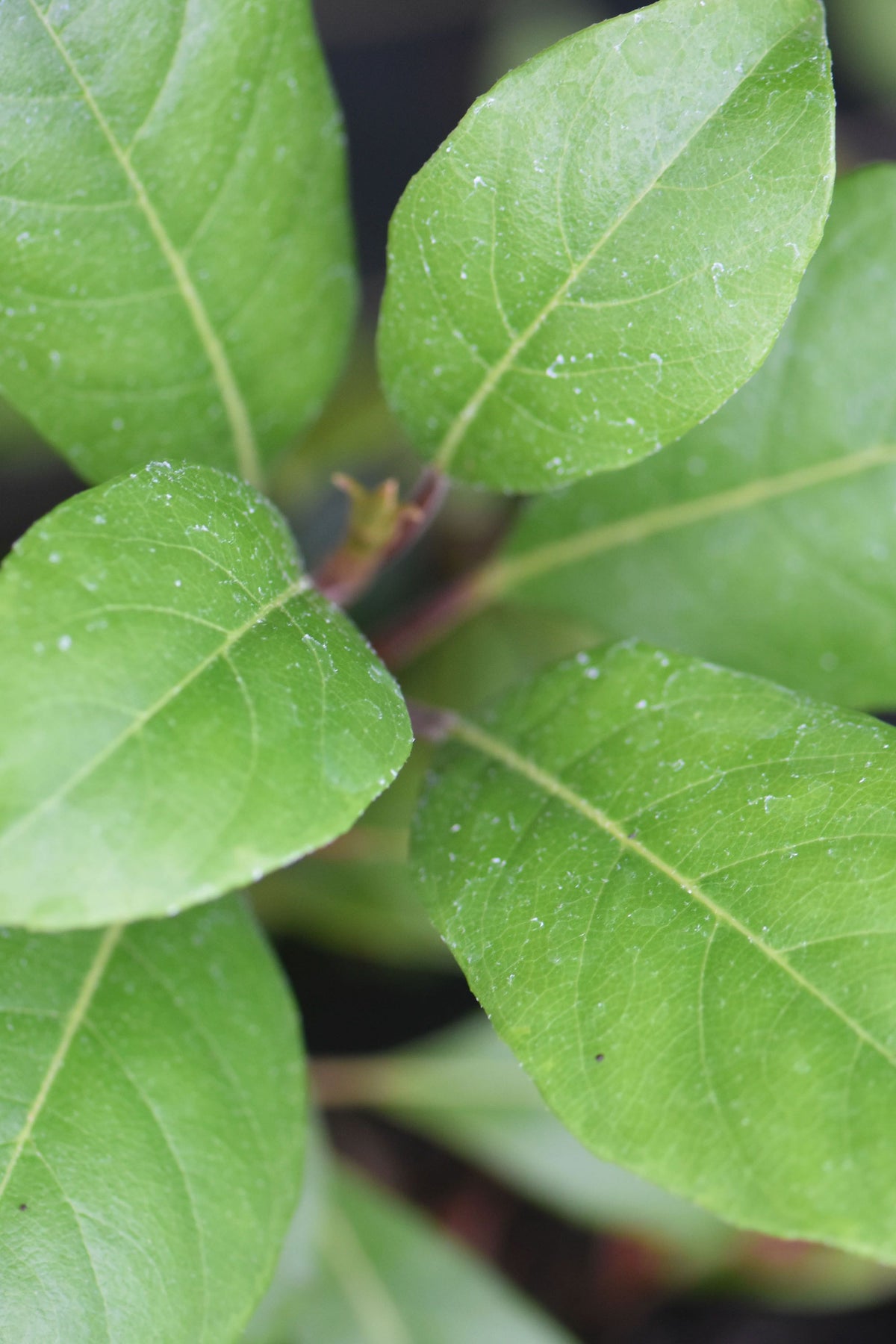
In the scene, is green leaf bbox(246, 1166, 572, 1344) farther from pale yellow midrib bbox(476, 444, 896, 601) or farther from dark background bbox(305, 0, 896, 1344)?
pale yellow midrib bbox(476, 444, 896, 601)

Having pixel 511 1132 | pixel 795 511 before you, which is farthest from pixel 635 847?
pixel 511 1132

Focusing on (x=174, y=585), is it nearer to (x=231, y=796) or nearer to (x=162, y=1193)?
(x=231, y=796)

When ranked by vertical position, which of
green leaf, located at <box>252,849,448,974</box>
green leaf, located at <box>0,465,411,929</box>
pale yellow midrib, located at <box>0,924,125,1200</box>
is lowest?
green leaf, located at <box>252,849,448,974</box>

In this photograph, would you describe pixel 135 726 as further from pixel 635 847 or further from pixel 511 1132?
pixel 511 1132

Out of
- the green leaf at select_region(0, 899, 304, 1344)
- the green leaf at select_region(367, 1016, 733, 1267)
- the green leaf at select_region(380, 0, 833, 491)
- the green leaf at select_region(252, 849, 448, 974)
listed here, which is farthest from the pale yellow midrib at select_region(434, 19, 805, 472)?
the green leaf at select_region(367, 1016, 733, 1267)

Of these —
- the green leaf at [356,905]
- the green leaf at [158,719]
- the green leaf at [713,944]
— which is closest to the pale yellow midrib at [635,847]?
the green leaf at [713,944]

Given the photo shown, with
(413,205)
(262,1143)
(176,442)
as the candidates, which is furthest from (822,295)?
(262,1143)

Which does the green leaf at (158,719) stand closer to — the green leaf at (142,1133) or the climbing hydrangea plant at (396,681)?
the climbing hydrangea plant at (396,681)
